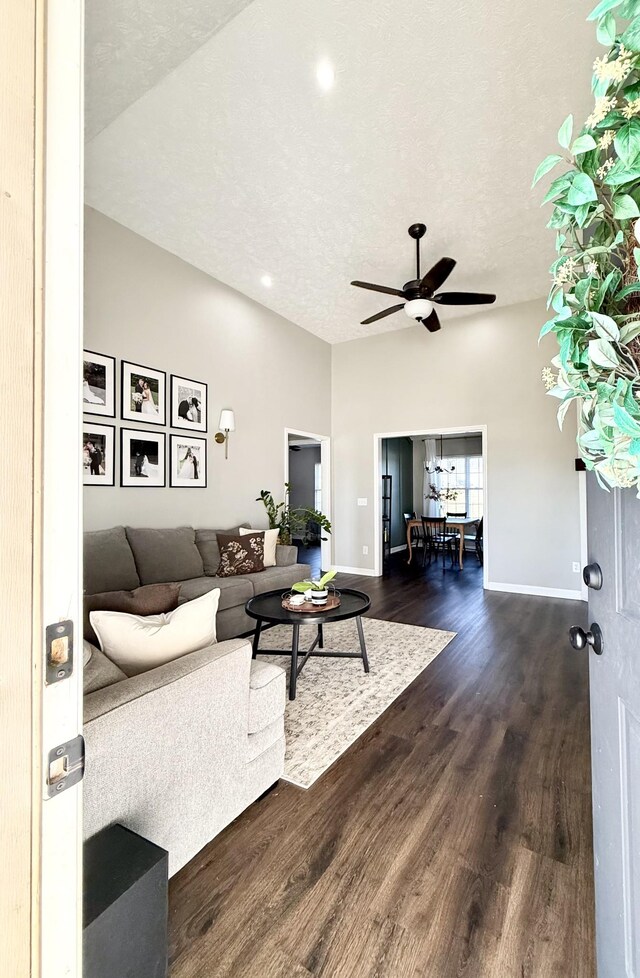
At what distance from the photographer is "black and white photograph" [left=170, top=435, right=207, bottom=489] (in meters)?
4.20

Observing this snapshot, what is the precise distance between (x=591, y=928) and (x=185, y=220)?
482 cm

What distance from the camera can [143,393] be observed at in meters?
3.92

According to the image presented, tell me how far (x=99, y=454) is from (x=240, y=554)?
1.56 m

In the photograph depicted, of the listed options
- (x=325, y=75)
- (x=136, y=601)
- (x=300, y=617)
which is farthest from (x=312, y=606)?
(x=325, y=75)

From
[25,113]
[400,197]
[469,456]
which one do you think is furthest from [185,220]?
[469,456]

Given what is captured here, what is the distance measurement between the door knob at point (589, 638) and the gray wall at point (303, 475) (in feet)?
32.2

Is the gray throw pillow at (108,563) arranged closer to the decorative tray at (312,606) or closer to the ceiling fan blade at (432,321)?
the decorative tray at (312,606)

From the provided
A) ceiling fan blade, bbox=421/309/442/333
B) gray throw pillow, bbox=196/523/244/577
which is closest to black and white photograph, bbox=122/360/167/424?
gray throw pillow, bbox=196/523/244/577

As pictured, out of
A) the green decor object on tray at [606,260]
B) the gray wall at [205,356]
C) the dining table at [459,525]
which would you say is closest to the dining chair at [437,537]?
the dining table at [459,525]

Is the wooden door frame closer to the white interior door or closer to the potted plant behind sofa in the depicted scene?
the white interior door

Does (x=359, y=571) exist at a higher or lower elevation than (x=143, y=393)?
lower

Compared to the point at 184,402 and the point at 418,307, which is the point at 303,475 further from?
the point at 418,307

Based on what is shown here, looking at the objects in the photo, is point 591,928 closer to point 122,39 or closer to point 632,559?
point 632,559

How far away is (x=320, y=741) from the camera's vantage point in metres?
2.16
